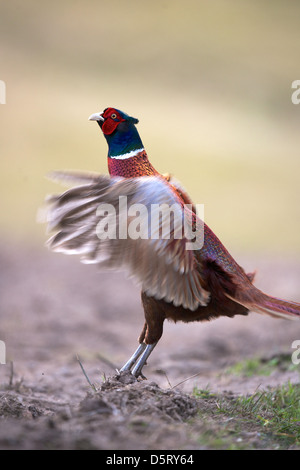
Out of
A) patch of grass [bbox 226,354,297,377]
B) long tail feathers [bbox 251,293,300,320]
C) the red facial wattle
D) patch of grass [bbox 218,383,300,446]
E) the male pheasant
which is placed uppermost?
the red facial wattle

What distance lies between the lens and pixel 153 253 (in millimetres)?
3705

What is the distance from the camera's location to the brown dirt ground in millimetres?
2979

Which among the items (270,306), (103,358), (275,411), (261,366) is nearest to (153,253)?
(270,306)

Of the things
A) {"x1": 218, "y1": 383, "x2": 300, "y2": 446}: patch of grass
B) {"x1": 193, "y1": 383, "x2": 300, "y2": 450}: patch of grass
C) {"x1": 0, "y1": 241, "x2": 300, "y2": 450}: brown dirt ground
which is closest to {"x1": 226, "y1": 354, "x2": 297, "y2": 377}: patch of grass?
{"x1": 0, "y1": 241, "x2": 300, "y2": 450}: brown dirt ground

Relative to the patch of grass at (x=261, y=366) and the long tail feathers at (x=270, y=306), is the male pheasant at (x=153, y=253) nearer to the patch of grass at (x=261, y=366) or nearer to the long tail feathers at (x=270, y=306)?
the long tail feathers at (x=270, y=306)

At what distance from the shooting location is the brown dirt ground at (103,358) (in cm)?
298

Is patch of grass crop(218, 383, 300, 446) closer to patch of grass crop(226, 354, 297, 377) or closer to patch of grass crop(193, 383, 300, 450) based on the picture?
patch of grass crop(193, 383, 300, 450)

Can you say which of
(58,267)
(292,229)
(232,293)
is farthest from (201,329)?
(292,229)

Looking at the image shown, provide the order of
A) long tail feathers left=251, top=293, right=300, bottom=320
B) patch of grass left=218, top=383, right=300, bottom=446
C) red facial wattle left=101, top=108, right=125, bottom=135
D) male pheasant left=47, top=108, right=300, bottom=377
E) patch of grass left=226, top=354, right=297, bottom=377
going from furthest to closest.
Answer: patch of grass left=226, top=354, right=297, bottom=377 < red facial wattle left=101, top=108, right=125, bottom=135 < long tail feathers left=251, top=293, right=300, bottom=320 < male pheasant left=47, top=108, right=300, bottom=377 < patch of grass left=218, top=383, right=300, bottom=446

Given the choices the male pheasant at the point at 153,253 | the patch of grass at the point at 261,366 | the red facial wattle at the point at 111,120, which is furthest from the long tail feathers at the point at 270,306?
the patch of grass at the point at 261,366

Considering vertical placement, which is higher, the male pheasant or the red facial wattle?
the red facial wattle

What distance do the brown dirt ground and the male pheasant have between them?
1.89 ft

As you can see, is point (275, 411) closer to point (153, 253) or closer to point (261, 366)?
point (153, 253)

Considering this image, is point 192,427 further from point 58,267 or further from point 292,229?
point 292,229
